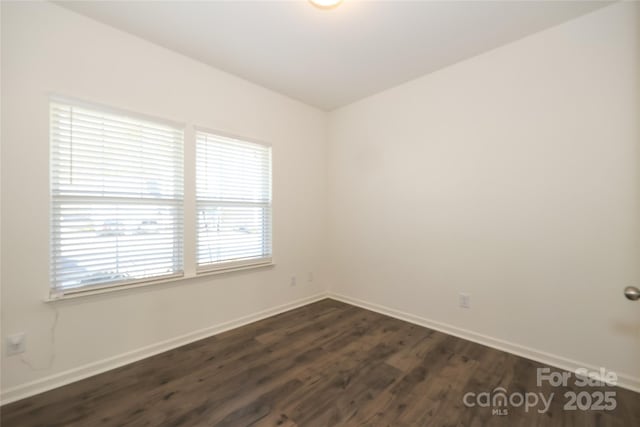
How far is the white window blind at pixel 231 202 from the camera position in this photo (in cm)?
262

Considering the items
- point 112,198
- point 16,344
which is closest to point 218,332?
point 16,344

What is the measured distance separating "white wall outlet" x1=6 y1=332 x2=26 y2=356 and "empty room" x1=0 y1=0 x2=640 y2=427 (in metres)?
0.01

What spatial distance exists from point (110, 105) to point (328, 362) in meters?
2.62

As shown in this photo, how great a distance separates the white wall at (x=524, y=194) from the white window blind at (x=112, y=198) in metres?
2.22

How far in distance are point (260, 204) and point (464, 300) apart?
2.32 metres

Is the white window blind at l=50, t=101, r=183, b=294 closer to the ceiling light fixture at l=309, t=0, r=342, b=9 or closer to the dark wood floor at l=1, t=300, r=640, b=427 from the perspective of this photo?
the dark wood floor at l=1, t=300, r=640, b=427

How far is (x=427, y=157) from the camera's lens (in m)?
2.81

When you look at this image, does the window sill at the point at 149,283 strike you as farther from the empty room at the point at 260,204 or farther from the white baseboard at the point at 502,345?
the white baseboard at the point at 502,345

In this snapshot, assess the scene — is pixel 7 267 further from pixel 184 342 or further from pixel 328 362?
pixel 328 362

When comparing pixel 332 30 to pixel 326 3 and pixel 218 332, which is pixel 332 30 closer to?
pixel 326 3

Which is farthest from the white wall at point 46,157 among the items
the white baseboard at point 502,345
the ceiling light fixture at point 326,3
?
the white baseboard at point 502,345

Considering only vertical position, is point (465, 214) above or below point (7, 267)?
above

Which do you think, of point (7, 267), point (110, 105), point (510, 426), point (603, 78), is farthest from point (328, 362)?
point (603, 78)

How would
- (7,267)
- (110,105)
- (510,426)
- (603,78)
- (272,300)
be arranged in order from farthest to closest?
(272,300) → (110,105) → (603,78) → (7,267) → (510,426)
